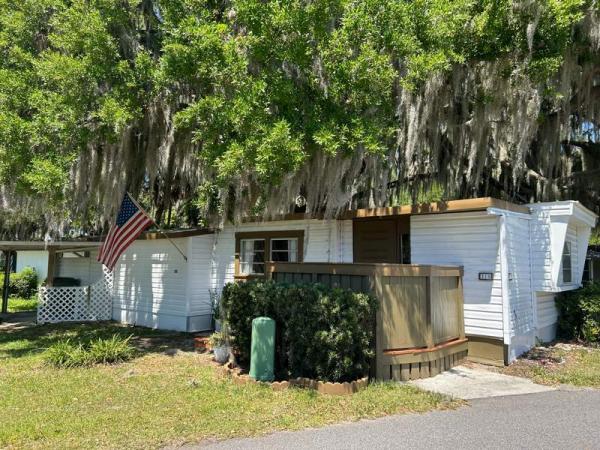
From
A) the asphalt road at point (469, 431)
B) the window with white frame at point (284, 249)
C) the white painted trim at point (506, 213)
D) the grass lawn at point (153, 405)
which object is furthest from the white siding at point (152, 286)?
the asphalt road at point (469, 431)

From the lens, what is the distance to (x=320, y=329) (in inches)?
238

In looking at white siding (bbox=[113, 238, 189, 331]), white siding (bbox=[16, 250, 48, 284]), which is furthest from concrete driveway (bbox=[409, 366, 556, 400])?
white siding (bbox=[16, 250, 48, 284])

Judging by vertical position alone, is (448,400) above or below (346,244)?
below

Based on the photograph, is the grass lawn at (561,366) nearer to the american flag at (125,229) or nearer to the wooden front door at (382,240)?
the wooden front door at (382,240)

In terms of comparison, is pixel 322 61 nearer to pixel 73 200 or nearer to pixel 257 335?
pixel 257 335

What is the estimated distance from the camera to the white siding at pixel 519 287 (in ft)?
25.8

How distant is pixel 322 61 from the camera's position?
6.89 meters

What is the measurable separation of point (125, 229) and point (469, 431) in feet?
25.1

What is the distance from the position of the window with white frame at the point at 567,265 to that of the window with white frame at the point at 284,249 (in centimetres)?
555

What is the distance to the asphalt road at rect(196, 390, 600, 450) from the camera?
4227 mm

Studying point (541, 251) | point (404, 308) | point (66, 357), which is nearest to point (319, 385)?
point (404, 308)

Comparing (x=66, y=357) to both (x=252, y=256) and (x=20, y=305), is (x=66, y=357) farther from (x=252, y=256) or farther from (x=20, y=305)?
(x=20, y=305)

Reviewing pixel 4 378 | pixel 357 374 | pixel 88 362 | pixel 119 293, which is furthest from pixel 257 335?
pixel 119 293

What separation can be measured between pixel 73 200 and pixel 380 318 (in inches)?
256
